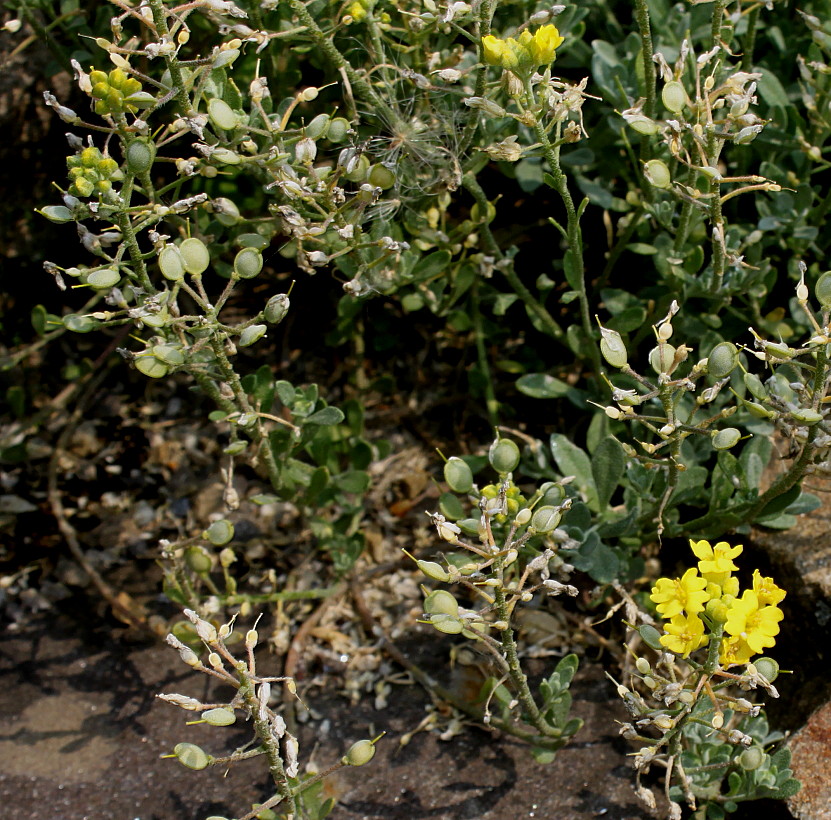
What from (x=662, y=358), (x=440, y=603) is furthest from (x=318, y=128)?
(x=440, y=603)

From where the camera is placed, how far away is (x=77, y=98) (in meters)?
3.19

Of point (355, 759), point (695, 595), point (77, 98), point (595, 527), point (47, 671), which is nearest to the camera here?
point (695, 595)

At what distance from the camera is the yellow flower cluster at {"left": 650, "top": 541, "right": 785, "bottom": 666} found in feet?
5.24

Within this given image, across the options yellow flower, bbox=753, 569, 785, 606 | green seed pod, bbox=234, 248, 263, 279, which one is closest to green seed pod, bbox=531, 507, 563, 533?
yellow flower, bbox=753, 569, 785, 606

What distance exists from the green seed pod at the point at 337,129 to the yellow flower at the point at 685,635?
1.17 meters

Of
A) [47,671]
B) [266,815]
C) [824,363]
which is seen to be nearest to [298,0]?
[824,363]

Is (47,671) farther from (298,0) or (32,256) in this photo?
(298,0)

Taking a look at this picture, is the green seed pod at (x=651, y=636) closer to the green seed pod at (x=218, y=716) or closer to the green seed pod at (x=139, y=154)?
the green seed pod at (x=218, y=716)

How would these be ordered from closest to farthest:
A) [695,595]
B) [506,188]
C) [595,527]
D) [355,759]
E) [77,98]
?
[695,595], [355,759], [595,527], [506,188], [77,98]

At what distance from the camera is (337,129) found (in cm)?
200

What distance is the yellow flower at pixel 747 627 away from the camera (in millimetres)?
1609

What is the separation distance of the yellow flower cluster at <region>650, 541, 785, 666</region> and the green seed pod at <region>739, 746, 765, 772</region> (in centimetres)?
25

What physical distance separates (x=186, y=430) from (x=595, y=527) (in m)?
1.48

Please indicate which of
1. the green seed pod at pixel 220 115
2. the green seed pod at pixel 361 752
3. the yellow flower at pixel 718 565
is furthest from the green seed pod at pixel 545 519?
the green seed pod at pixel 220 115
